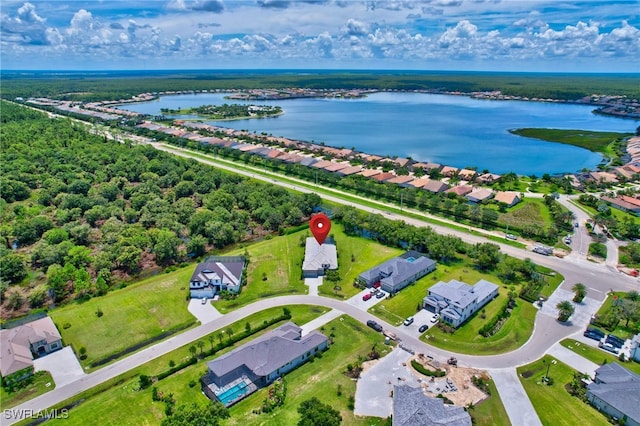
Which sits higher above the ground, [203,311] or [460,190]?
[460,190]

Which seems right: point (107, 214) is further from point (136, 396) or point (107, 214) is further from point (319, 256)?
point (136, 396)

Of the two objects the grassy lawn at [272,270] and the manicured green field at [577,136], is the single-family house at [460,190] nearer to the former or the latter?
the grassy lawn at [272,270]

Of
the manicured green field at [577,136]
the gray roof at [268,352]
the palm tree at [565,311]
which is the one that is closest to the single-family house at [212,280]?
the gray roof at [268,352]

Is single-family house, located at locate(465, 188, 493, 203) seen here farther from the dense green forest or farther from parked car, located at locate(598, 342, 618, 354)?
parked car, located at locate(598, 342, 618, 354)

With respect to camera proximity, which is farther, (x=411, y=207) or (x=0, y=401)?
(x=411, y=207)

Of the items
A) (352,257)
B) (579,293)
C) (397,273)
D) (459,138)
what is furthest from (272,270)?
(459,138)

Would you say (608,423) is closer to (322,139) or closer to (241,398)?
(241,398)

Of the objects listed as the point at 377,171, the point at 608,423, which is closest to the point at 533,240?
the point at 608,423
